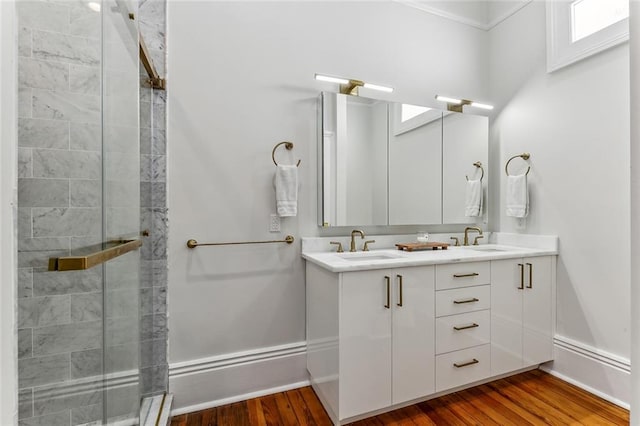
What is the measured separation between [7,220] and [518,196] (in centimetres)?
281

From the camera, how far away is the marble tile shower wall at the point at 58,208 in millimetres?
714

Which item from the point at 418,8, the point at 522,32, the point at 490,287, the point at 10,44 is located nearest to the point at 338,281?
the point at 490,287

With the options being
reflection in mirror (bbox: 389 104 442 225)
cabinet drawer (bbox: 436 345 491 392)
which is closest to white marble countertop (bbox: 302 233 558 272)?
reflection in mirror (bbox: 389 104 442 225)

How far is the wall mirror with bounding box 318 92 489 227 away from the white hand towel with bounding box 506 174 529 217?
0.24 metres

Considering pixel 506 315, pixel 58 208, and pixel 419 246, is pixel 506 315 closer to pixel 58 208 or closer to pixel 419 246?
pixel 419 246

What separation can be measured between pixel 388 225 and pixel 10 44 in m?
2.14

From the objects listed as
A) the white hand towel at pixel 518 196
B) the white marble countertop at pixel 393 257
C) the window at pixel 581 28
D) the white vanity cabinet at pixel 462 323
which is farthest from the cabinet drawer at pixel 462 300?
the window at pixel 581 28

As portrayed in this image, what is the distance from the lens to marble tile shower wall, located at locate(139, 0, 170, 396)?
171 centimetres

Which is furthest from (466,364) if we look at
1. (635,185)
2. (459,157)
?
(635,185)

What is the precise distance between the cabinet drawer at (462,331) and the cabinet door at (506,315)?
0.08m

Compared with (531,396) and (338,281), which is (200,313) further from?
(531,396)

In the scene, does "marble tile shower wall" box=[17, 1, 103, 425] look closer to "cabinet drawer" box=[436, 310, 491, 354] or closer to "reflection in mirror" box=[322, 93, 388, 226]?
"reflection in mirror" box=[322, 93, 388, 226]

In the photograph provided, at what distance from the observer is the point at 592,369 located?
6.45ft

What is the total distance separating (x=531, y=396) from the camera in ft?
6.24
